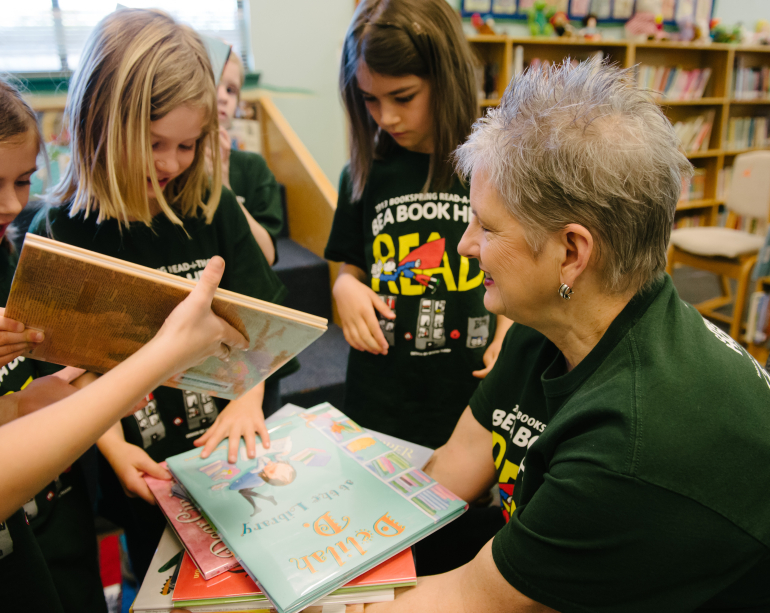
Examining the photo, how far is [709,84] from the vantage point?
5.13 m

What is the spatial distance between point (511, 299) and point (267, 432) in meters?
0.51

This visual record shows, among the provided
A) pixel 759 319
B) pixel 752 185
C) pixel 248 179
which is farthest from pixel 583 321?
pixel 752 185

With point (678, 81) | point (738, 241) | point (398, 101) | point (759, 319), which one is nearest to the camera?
point (398, 101)

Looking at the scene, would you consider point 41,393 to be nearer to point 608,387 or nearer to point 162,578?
point 162,578

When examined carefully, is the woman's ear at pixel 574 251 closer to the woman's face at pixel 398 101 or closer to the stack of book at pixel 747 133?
the woman's face at pixel 398 101

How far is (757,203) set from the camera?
3.69 m

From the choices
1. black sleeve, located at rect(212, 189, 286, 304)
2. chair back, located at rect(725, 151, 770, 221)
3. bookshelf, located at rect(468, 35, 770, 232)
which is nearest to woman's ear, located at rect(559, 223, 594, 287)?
black sleeve, located at rect(212, 189, 286, 304)

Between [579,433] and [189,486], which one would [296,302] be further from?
[579,433]

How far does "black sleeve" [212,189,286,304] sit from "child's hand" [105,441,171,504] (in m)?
0.38

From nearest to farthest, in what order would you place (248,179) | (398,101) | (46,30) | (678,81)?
1. (398,101)
2. (248,179)
3. (46,30)
4. (678,81)

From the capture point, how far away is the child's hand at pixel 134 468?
35.2 inches

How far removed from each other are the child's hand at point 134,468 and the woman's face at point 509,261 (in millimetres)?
647

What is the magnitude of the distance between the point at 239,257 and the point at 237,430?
0.40 meters

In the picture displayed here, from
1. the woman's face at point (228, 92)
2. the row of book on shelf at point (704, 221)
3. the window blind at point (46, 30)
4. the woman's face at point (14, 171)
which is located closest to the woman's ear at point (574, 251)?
the woman's face at point (14, 171)
